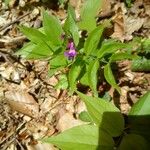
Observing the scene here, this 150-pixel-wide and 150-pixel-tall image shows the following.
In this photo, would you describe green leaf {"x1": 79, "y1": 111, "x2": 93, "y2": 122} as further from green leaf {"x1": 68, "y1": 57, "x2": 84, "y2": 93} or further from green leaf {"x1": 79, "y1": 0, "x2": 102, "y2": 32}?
green leaf {"x1": 79, "y1": 0, "x2": 102, "y2": 32}

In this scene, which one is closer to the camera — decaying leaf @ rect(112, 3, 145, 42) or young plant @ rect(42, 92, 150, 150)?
young plant @ rect(42, 92, 150, 150)

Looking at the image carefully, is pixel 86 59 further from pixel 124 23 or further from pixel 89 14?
pixel 124 23

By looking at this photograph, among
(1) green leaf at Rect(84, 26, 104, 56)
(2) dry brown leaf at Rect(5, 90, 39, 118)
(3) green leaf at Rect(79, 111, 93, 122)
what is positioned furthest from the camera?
(2) dry brown leaf at Rect(5, 90, 39, 118)

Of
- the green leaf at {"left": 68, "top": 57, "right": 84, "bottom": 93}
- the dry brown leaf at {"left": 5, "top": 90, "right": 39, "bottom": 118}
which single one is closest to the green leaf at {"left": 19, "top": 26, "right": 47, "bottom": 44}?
the green leaf at {"left": 68, "top": 57, "right": 84, "bottom": 93}

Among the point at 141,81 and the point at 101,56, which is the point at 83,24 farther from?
the point at 141,81

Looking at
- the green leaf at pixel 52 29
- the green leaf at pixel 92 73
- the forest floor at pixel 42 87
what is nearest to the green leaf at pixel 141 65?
the forest floor at pixel 42 87

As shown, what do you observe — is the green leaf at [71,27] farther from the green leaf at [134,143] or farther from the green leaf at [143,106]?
the green leaf at [134,143]

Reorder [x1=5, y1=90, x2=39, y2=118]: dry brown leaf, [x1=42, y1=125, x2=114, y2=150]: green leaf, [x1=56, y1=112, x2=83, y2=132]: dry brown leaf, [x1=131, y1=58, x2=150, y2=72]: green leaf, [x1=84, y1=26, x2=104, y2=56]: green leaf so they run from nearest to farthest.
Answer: [x1=42, y1=125, x2=114, y2=150]: green leaf < [x1=84, y1=26, x2=104, y2=56]: green leaf < [x1=131, y1=58, x2=150, y2=72]: green leaf < [x1=56, y1=112, x2=83, y2=132]: dry brown leaf < [x1=5, y1=90, x2=39, y2=118]: dry brown leaf

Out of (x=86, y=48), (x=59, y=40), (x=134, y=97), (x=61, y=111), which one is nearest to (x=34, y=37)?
(x=59, y=40)
